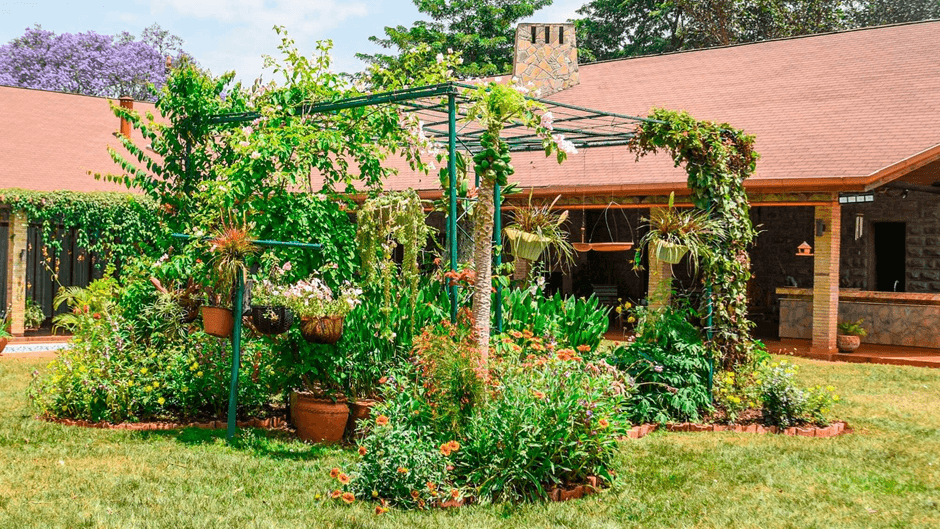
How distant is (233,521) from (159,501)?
67 cm

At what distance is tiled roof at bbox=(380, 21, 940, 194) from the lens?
543 inches

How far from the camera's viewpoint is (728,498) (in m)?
6.16

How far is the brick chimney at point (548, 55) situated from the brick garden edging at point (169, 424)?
44.2ft

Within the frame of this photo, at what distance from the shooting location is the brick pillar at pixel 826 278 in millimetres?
13797

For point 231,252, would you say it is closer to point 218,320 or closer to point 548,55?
point 218,320

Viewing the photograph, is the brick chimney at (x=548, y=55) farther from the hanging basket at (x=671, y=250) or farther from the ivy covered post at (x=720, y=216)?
the hanging basket at (x=671, y=250)

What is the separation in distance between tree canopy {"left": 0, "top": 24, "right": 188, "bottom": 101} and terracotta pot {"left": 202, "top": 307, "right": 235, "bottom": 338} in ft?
122

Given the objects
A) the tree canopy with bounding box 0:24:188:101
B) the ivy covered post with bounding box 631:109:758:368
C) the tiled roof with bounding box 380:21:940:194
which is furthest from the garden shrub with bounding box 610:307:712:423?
the tree canopy with bounding box 0:24:188:101

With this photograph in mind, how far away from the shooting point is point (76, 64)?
42.8m

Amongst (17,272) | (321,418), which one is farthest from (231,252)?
(17,272)

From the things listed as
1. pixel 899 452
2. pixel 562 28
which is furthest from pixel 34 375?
pixel 562 28

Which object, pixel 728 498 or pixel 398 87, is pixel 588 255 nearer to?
pixel 398 87

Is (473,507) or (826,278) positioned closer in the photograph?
(473,507)

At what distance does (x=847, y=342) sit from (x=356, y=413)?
9.34 metres
